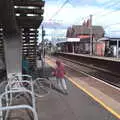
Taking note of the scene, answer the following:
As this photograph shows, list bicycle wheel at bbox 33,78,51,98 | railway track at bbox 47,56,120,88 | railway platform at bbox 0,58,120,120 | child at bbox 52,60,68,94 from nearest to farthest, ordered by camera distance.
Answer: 1. railway platform at bbox 0,58,120,120
2. bicycle wheel at bbox 33,78,51,98
3. child at bbox 52,60,68,94
4. railway track at bbox 47,56,120,88

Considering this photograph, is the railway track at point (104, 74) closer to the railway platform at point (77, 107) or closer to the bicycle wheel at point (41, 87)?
the bicycle wheel at point (41, 87)

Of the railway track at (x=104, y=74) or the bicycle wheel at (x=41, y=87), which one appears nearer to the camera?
the bicycle wheel at (x=41, y=87)

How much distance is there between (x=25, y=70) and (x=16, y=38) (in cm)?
220

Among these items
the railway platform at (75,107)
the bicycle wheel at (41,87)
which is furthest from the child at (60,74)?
the bicycle wheel at (41,87)

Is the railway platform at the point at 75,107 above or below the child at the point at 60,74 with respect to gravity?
below

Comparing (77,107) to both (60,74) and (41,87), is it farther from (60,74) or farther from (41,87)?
(60,74)

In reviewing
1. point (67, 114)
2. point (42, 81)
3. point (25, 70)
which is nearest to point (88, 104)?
point (67, 114)

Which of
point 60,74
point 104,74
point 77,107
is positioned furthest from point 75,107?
point 104,74

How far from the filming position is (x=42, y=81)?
16.1 metres

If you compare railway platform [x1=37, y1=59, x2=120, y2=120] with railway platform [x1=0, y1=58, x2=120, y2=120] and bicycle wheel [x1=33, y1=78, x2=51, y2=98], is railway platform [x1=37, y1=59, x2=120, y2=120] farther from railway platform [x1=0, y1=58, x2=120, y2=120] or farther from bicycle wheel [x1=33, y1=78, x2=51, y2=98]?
bicycle wheel [x1=33, y1=78, x2=51, y2=98]

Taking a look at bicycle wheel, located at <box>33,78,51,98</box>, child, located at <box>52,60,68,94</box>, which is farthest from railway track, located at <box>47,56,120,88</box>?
bicycle wheel, located at <box>33,78,51,98</box>

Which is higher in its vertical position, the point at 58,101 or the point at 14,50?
the point at 14,50

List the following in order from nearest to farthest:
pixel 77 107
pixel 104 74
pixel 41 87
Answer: pixel 77 107 → pixel 41 87 → pixel 104 74

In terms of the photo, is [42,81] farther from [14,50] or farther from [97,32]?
[97,32]
